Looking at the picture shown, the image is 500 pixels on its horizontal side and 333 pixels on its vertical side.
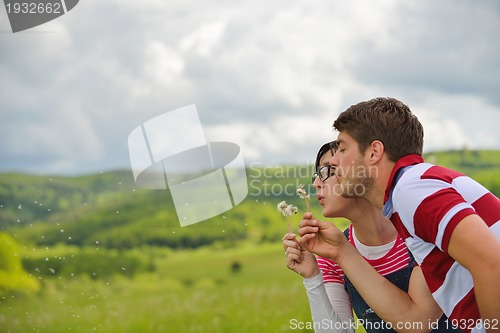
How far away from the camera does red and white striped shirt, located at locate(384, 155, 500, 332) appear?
1423 mm

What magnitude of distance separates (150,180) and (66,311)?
3.15 metres

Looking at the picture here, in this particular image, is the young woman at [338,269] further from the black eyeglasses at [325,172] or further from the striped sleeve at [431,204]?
the striped sleeve at [431,204]

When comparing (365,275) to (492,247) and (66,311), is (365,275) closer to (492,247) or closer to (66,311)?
(492,247)

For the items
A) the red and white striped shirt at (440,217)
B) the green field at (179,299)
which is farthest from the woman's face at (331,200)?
the green field at (179,299)

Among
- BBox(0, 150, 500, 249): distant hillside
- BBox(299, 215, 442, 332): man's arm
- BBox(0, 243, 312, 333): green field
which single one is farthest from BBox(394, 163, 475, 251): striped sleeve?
BBox(0, 150, 500, 249): distant hillside

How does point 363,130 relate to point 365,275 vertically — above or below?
above

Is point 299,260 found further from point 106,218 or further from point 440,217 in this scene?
point 106,218

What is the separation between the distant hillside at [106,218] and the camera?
326 inches

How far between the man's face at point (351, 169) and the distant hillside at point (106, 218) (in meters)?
6.17

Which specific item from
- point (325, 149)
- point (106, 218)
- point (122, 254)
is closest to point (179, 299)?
point (122, 254)

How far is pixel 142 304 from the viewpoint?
785 cm

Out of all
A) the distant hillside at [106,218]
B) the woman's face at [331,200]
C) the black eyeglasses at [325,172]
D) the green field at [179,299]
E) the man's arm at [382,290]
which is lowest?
the green field at [179,299]

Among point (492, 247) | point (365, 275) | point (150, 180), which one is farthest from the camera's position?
point (150, 180)

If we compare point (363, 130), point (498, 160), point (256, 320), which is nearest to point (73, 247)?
point (256, 320)
